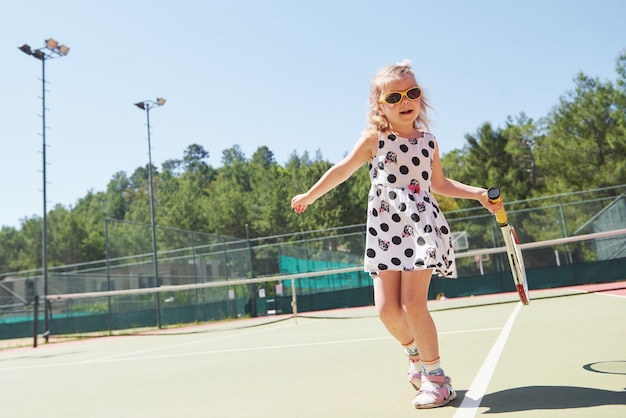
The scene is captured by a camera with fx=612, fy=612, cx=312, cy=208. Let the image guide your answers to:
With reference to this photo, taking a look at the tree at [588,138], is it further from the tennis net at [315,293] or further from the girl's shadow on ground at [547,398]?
the girl's shadow on ground at [547,398]

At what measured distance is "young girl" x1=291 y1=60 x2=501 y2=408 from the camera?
2486 mm

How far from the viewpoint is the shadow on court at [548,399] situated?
6.81 ft

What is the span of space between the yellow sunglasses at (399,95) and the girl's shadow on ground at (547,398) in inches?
50.5

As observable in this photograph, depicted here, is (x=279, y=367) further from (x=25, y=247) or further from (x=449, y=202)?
(x=25, y=247)

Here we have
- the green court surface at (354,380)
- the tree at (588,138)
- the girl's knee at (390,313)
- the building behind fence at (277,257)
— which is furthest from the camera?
the tree at (588,138)

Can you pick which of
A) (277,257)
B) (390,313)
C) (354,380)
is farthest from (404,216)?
(277,257)

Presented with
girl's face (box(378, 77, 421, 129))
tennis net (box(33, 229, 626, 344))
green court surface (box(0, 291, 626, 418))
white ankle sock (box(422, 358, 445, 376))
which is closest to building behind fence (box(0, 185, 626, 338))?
tennis net (box(33, 229, 626, 344))

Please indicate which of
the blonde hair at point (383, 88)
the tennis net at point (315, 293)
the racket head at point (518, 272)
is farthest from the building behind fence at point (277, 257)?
the blonde hair at point (383, 88)

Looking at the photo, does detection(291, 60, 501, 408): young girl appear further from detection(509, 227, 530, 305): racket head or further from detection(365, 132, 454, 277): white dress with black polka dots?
detection(509, 227, 530, 305): racket head

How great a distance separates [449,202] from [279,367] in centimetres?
5203

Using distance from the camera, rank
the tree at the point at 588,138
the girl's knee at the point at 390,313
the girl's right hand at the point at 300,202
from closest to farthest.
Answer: the girl's knee at the point at 390,313
the girl's right hand at the point at 300,202
the tree at the point at 588,138

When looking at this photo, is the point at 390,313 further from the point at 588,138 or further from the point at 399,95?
the point at 588,138

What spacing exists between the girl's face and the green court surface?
1198mm

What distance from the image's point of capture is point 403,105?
269 centimetres
